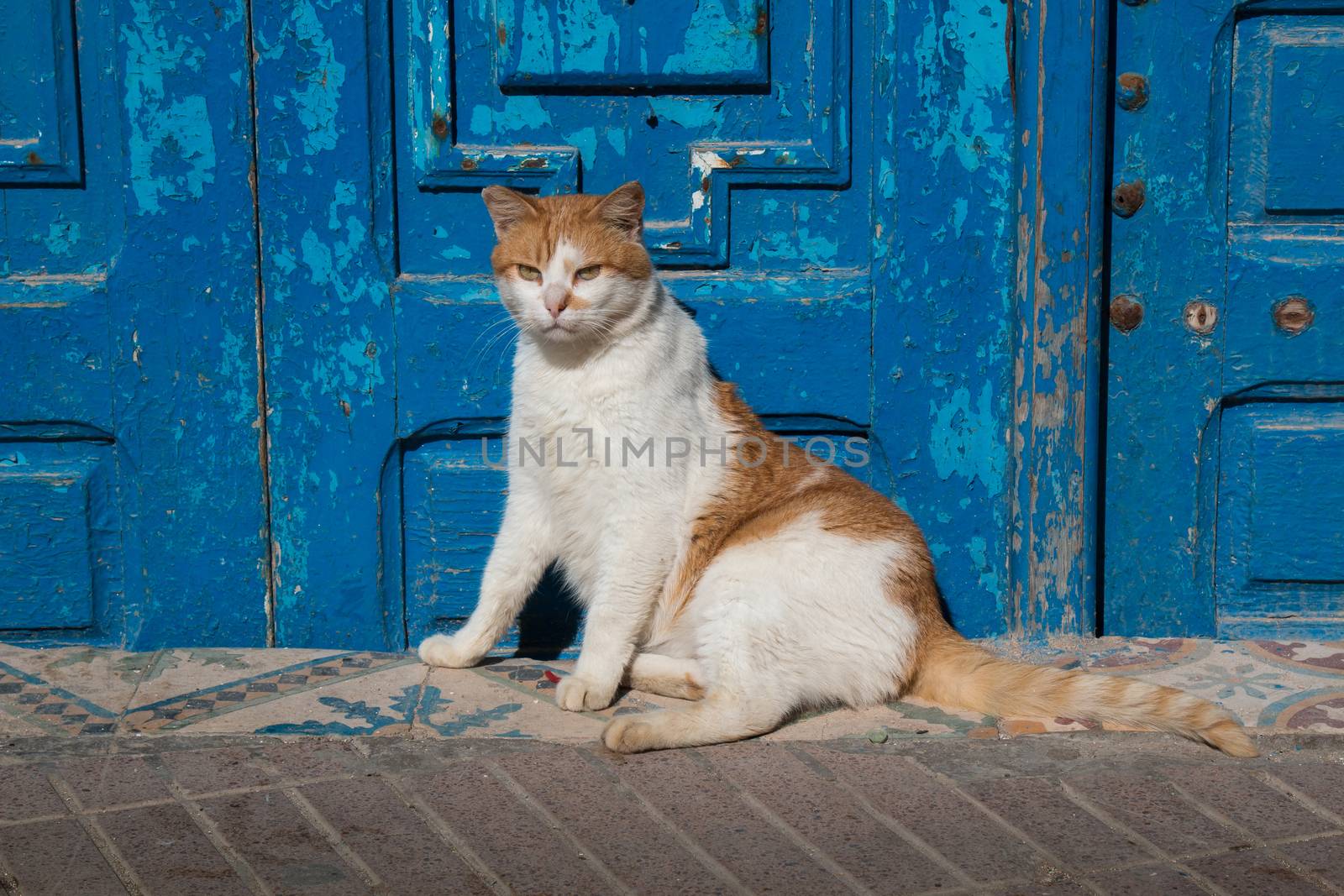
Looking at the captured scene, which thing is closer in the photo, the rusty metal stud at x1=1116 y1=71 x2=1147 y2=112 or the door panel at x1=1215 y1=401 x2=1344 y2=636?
the rusty metal stud at x1=1116 y1=71 x2=1147 y2=112

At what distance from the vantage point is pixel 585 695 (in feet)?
10.6

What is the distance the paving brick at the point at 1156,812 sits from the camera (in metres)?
2.64

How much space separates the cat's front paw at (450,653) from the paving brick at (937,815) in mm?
978

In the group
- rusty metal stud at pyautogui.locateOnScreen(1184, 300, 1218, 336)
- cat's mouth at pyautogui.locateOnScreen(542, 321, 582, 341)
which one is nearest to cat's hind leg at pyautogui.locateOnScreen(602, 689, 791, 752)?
cat's mouth at pyautogui.locateOnScreen(542, 321, 582, 341)

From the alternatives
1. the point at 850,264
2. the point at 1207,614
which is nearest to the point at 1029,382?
the point at 850,264

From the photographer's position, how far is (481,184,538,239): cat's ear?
312 cm

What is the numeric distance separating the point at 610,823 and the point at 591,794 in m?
0.13

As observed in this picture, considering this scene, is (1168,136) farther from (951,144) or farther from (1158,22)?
(951,144)

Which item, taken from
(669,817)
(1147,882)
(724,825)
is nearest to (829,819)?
(724,825)

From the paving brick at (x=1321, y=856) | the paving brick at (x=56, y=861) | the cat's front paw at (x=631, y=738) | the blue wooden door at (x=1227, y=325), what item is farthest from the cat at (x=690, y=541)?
the paving brick at (x=56, y=861)

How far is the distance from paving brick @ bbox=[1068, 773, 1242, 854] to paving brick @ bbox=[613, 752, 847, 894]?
681 millimetres

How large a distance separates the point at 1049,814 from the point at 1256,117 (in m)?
1.91

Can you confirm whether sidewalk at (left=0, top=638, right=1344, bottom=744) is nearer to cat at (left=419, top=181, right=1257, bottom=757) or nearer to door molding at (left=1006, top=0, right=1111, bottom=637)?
cat at (left=419, top=181, right=1257, bottom=757)

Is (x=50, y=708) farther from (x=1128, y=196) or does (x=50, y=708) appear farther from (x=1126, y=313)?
(x=1128, y=196)
